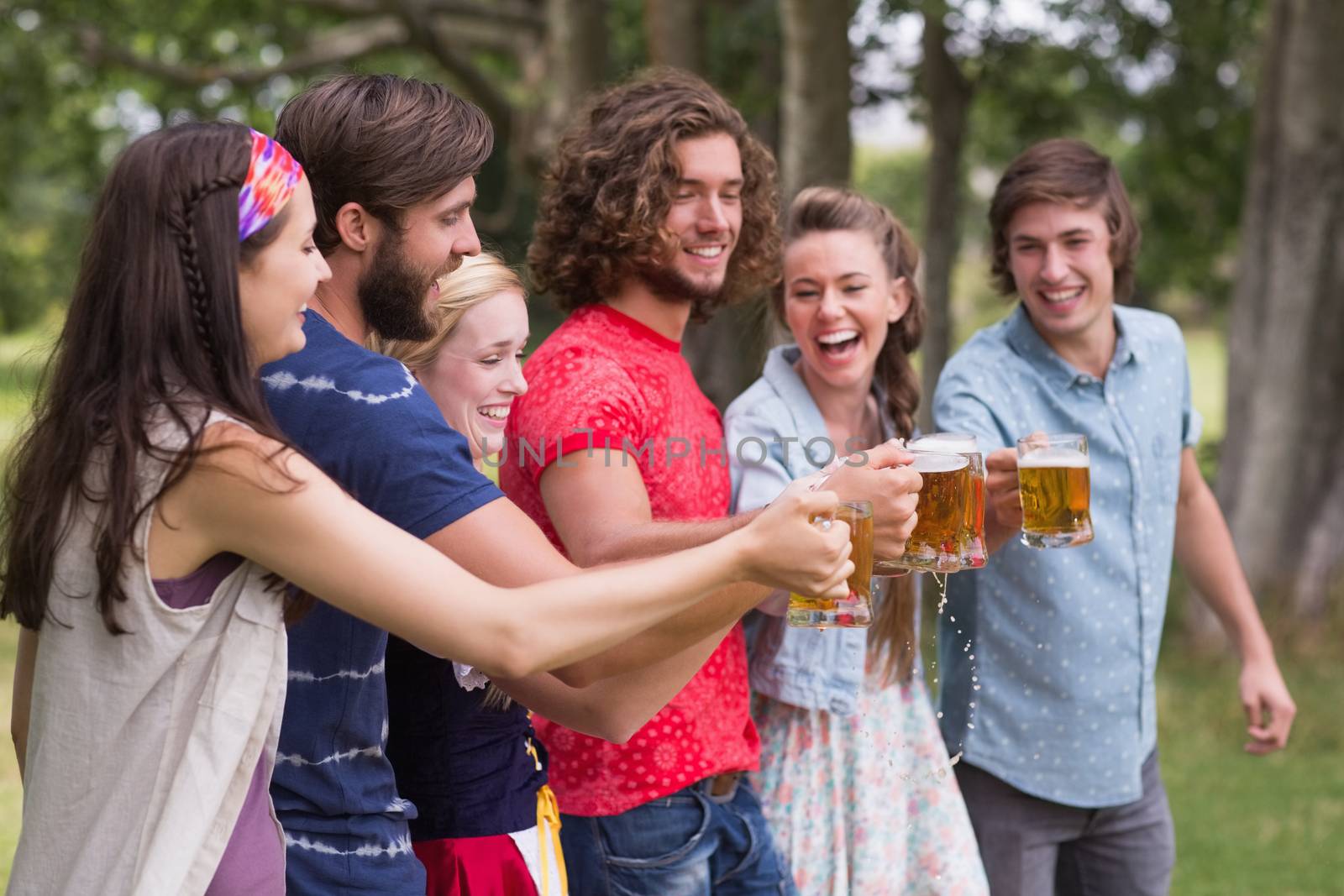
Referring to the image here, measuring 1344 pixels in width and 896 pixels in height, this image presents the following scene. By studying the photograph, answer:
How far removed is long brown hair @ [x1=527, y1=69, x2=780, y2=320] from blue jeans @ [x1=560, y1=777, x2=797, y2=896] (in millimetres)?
1133

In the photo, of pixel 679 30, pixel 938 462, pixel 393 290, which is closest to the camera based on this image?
pixel 393 290

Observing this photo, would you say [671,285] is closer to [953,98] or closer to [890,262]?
[890,262]

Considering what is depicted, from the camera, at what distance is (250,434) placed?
1.97 meters

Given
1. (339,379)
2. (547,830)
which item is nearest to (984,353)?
(547,830)

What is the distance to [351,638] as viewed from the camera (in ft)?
7.57

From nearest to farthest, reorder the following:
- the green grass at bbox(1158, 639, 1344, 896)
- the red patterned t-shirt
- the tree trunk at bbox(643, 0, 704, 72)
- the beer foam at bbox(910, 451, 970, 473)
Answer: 1. the beer foam at bbox(910, 451, 970, 473)
2. the red patterned t-shirt
3. the green grass at bbox(1158, 639, 1344, 896)
4. the tree trunk at bbox(643, 0, 704, 72)

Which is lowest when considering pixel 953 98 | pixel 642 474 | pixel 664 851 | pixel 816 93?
pixel 664 851

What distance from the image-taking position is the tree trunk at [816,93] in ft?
22.1

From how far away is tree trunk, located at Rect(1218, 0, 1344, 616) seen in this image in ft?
28.2

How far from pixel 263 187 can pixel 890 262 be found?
1.94 metres

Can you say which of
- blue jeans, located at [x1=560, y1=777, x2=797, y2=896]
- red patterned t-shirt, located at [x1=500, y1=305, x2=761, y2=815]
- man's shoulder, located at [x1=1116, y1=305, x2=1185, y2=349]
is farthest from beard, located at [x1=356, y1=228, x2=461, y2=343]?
man's shoulder, located at [x1=1116, y1=305, x2=1185, y2=349]

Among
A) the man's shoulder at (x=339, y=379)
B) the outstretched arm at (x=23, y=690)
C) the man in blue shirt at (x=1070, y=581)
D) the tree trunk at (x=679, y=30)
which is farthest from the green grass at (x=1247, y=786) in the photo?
the outstretched arm at (x=23, y=690)

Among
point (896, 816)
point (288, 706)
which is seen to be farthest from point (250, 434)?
point (896, 816)

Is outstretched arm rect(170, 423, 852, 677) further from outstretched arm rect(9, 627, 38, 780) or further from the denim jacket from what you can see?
the denim jacket
